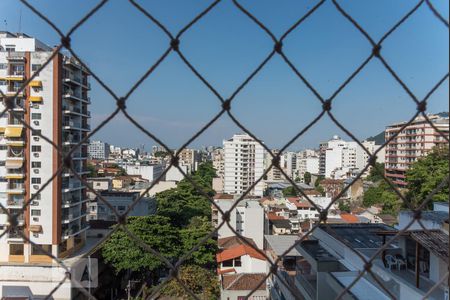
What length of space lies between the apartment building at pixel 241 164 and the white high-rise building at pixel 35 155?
1349 cm

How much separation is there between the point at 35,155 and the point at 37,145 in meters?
0.21

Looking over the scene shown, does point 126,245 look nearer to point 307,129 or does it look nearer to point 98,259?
point 98,259

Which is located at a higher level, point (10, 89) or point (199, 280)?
point (10, 89)

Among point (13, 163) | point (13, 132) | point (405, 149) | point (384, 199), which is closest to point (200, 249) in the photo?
point (13, 163)

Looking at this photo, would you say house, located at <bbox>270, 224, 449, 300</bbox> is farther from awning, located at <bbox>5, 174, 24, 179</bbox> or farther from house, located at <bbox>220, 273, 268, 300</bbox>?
awning, located at <bbox>5, 174, 24, 179</bbox>

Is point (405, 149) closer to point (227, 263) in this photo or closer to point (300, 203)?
point (300, 203)

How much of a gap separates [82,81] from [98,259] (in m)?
4.11

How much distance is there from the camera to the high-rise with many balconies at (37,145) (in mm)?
7477

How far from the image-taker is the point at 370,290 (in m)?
2.98

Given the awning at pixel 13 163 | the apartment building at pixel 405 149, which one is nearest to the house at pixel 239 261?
the awning at pixel 13 163

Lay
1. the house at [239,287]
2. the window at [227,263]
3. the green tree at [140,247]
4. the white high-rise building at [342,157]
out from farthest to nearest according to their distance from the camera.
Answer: the white high-rise building at [342,157], the window at [227,263], the green tree at [140,247], the house at [239,287]

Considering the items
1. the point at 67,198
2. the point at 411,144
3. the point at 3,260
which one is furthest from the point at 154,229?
the point at 411,144

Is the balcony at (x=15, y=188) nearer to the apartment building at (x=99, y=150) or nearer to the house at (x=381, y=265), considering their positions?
the house at (x=381, y=265)

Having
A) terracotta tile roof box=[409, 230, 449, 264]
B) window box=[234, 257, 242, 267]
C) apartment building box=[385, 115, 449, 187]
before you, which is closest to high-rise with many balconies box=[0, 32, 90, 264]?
window box=[234, 257, 242, 267]
